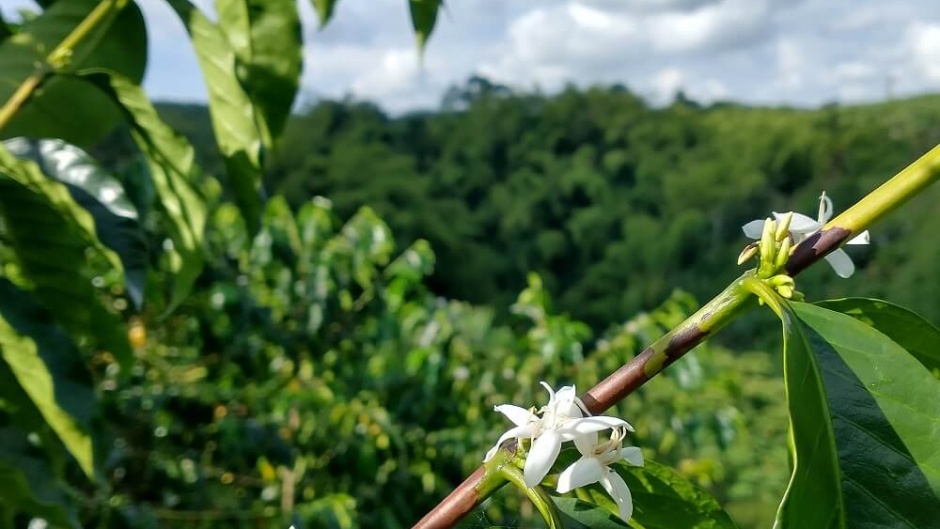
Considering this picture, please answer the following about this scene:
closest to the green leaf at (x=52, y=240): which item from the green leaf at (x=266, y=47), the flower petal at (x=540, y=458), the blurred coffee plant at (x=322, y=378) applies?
the green leaf at (x=266, y=47)

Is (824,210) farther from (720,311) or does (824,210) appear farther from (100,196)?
(100,196)

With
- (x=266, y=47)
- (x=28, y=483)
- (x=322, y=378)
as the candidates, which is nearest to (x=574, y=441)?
(x=28, y=483)

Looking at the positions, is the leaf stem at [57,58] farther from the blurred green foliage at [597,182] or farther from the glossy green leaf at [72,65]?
the blurred green foliage at [597,182]

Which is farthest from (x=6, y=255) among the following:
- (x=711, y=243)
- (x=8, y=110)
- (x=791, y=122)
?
(x=791, y=122)

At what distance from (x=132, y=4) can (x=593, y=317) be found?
1783 centimetres

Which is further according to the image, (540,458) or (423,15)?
(423,15)

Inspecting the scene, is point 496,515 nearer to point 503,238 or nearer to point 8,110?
point 8,110

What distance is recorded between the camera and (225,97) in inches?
22.9

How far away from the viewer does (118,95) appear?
553 millimetres

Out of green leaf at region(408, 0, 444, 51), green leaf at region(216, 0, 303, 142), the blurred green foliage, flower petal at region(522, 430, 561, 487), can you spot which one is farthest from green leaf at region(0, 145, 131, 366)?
the blurred green foliage

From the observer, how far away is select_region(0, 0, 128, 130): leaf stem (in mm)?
546

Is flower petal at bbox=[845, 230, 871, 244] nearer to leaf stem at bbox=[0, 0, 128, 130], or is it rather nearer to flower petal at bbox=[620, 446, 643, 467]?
flower petal at bbox=[620, 446, 643, 467]

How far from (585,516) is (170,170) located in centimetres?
Result: 38

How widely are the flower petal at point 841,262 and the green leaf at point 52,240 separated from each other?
16.0 inches
